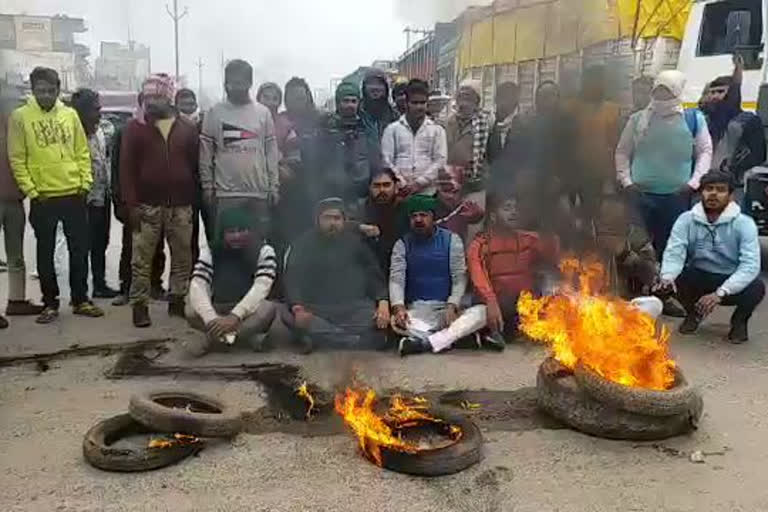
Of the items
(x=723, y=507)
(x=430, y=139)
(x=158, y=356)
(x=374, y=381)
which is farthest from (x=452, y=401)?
(x=430, y=139)

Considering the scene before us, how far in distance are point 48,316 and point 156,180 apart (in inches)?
53.2

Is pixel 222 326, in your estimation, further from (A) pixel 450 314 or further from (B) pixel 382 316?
(A) pixel 450 314

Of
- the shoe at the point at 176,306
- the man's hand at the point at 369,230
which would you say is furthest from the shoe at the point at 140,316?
the man's hand at the point at 369,230

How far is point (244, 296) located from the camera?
5.41 metres

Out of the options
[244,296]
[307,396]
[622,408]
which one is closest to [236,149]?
[244,296]

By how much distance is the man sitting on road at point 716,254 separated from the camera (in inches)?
217

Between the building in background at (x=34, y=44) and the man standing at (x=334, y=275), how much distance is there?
2372 millimetres

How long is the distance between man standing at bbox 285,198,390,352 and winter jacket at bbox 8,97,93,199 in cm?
178

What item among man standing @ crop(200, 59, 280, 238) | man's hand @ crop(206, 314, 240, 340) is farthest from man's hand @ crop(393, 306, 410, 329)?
man standing @ crop(200, 59, 280, 238)

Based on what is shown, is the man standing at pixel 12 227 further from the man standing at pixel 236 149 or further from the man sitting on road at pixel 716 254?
the man sitting on road at pixel 716 254

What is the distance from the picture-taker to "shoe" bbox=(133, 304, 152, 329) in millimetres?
5852

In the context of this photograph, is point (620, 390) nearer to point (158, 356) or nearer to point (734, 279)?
point (734, 279)

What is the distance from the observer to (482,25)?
6.57 m

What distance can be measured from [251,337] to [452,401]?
1.59 meters
